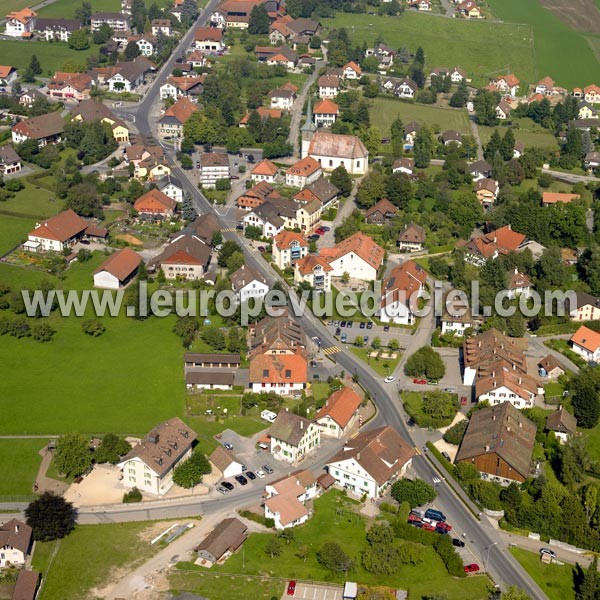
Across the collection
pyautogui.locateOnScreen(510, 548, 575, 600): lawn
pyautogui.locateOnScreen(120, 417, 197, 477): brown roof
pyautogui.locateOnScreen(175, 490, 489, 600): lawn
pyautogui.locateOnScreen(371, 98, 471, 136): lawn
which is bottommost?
pyautogui.locateOnScreen(371, 98, 471, 136): lawn

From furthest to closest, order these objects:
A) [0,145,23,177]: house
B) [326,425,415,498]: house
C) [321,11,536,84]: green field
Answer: [321,11,536,84]: green field
[0,145,23,177]: house
[326,425,415,498]: house

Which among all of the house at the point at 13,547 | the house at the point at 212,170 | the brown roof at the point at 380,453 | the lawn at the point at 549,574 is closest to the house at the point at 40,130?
the house at the point at 212,170

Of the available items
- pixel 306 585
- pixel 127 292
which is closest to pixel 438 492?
pixel 306 585

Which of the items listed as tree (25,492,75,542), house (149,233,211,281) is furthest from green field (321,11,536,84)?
tree (25,492,75,542)

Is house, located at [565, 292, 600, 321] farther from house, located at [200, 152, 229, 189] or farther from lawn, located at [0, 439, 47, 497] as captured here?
lawn, located at [0, 439, 47, 497]

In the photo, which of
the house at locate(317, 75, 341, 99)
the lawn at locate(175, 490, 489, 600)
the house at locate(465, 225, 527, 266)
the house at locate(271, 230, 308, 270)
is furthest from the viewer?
the house at locate(317, 75, 341, 99)

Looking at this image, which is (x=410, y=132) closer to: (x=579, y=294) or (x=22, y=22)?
(x=579, y=294)
